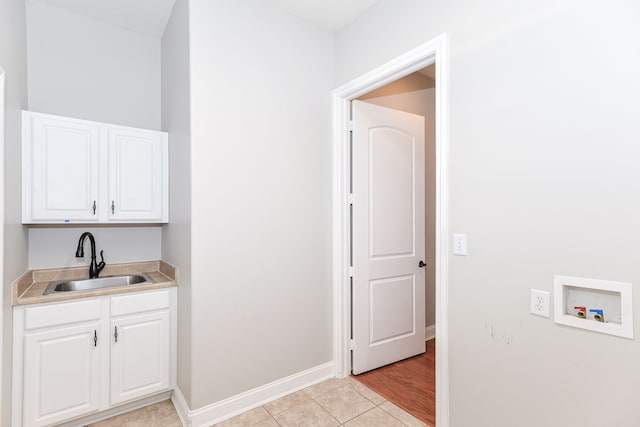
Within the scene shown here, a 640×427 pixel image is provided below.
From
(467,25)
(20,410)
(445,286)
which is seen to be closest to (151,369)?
(20,410)

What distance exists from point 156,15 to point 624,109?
116 inches

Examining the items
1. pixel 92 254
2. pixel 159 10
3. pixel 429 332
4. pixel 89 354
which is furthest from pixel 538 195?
pixel 92 254

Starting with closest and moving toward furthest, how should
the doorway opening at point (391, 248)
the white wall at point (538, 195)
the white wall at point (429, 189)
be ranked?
the white wall at point (538, 195)
the doorway opening at point (391, 248)
the white wall at point (429, 189)

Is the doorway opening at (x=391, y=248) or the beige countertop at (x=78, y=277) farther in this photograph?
the doorway opening at (x=391, y=248)

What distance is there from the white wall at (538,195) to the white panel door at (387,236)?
944mm

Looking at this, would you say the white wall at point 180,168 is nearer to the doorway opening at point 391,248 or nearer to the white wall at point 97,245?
the white wall at point 97,245

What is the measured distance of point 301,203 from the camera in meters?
2.51

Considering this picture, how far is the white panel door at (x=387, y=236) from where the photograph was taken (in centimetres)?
265

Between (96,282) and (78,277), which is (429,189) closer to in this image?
(96,282)

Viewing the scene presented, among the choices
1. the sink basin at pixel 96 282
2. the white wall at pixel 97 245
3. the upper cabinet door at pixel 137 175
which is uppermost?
the upper cabinet door at pixel 137 175

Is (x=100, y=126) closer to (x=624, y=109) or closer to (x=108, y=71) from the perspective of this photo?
(x=108, y=71)

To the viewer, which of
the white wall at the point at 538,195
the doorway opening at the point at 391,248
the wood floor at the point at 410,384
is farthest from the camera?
the doorway opening at the point at 391,248

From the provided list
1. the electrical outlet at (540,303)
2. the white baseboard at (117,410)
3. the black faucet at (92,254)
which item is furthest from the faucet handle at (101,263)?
the electrical outlet at (540,303)

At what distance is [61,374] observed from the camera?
6.33 ft
